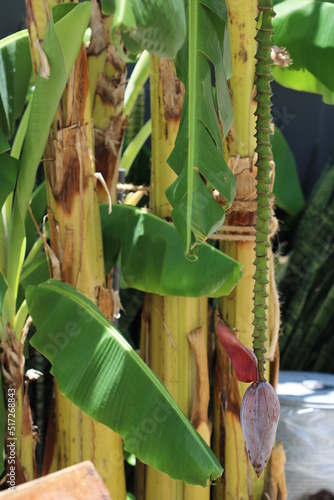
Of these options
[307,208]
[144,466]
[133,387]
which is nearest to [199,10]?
[133,387]

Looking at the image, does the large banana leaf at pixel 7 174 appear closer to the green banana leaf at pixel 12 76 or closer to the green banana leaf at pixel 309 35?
the green banana leaf at pixel 12 76

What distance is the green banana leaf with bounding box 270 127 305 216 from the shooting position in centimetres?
187

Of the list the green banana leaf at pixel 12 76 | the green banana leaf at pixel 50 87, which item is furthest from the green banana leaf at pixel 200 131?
the green banana leaf at pixel 12 76

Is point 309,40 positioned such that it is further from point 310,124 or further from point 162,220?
point 310,124

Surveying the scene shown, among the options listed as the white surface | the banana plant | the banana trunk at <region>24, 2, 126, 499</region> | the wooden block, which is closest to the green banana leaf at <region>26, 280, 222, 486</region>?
the banana plant

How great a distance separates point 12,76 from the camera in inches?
Result: 47.2

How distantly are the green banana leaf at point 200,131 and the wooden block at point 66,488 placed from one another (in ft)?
0.84

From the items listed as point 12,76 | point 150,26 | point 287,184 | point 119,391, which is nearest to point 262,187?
point 150,26

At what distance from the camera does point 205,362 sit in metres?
1.18

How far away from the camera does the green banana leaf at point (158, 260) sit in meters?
1.00

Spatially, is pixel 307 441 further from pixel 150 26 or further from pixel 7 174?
pixel 150 26

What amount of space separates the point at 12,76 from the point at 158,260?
1.55ft

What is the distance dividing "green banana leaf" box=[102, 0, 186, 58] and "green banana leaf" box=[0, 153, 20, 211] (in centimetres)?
55

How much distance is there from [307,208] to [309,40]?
2.62ft
